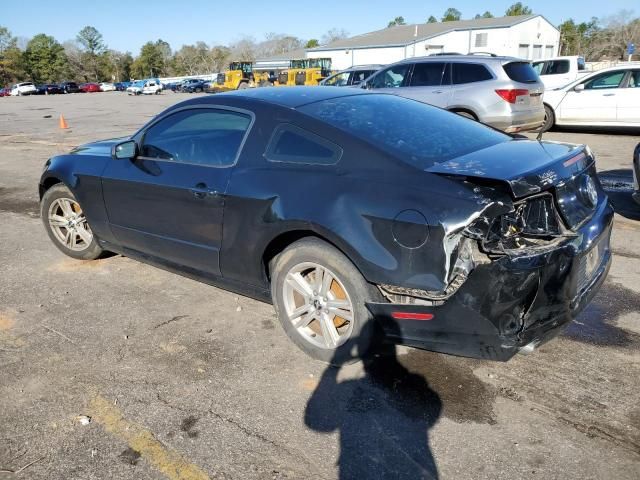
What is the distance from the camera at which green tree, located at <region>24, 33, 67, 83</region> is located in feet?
304

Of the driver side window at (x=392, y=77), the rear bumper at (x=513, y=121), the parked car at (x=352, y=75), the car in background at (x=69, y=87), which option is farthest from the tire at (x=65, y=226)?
the car in background at (x=69, y=87)

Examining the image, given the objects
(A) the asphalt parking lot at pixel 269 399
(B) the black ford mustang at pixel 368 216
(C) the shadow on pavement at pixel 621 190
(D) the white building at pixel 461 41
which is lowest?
(A) the asphalt parking lot at pixel 269 399

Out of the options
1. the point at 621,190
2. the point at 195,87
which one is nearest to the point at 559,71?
the point at 621,190

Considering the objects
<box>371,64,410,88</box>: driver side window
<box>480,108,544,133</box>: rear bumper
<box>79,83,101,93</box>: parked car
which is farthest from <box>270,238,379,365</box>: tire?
<box>79,83,101,93</box>: parked car

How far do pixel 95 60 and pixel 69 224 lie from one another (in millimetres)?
110510

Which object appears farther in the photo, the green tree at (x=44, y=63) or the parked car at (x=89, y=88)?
the green tree at (x=44, y=63)

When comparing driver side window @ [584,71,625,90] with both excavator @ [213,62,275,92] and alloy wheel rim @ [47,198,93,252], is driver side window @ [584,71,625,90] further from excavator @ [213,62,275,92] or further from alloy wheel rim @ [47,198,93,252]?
excavator @ [213,62,275,92]

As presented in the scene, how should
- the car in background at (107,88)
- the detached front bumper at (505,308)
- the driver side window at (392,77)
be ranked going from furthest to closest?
1. the car in background at (107,88)
2. the driver side window at (392,77)
3. the detached front bumper at (505,308)

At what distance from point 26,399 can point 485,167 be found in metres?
2.83

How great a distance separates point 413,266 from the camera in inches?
105

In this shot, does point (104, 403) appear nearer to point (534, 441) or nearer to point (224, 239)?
point (224, 239)

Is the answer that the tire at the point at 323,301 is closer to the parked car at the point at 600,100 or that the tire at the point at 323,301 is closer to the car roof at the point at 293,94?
the car roof at the point at 293,94

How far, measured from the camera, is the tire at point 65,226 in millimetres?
4973

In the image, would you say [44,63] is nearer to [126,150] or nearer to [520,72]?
[520,72]
